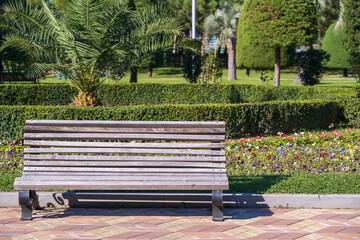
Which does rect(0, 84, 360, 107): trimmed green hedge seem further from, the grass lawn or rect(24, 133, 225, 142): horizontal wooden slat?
the grass lawn

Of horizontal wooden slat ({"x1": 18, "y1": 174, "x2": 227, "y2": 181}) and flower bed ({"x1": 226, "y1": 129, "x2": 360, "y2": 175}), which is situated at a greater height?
horizontal wooden slat ({"x1": 18, "y1": 174, "x2": 227, "y2": 181})

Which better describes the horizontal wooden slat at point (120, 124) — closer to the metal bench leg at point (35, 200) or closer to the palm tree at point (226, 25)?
the metal bench leg at point (35, 200)

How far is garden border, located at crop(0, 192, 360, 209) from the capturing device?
448 centimetres

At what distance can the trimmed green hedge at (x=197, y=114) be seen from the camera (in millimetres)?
8016

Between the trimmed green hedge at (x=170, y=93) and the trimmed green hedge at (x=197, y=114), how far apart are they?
3110mm

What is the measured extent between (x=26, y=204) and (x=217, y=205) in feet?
5.58

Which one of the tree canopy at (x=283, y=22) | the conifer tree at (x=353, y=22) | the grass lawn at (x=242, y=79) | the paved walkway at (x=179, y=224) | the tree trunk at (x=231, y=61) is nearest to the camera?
the paved walkway at (x=179, y=224)

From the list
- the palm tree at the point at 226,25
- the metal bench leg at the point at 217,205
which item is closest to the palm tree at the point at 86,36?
the metal bench leg at the point at 217,205

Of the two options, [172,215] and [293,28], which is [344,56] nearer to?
[293,28]

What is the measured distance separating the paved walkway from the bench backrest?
40cm

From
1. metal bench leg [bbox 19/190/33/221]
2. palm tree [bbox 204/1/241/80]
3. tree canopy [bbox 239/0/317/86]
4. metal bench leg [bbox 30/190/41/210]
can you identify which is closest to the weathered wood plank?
metal bench leg [bbox 19/190/33/221]

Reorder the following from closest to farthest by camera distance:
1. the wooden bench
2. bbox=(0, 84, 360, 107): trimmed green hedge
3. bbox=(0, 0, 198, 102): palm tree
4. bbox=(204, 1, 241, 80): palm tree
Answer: the wooden bench
bbox=(0, 0, 198, 102): palm tree
bbox=(0, 84, 360, 107): trimmed green hedge
bbox=(204, 1, 241, 80): palm tree

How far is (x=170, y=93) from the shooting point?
43.6ft

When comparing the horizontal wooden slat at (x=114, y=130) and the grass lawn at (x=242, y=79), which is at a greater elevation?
the grass lawn at (x=242, y=79)
